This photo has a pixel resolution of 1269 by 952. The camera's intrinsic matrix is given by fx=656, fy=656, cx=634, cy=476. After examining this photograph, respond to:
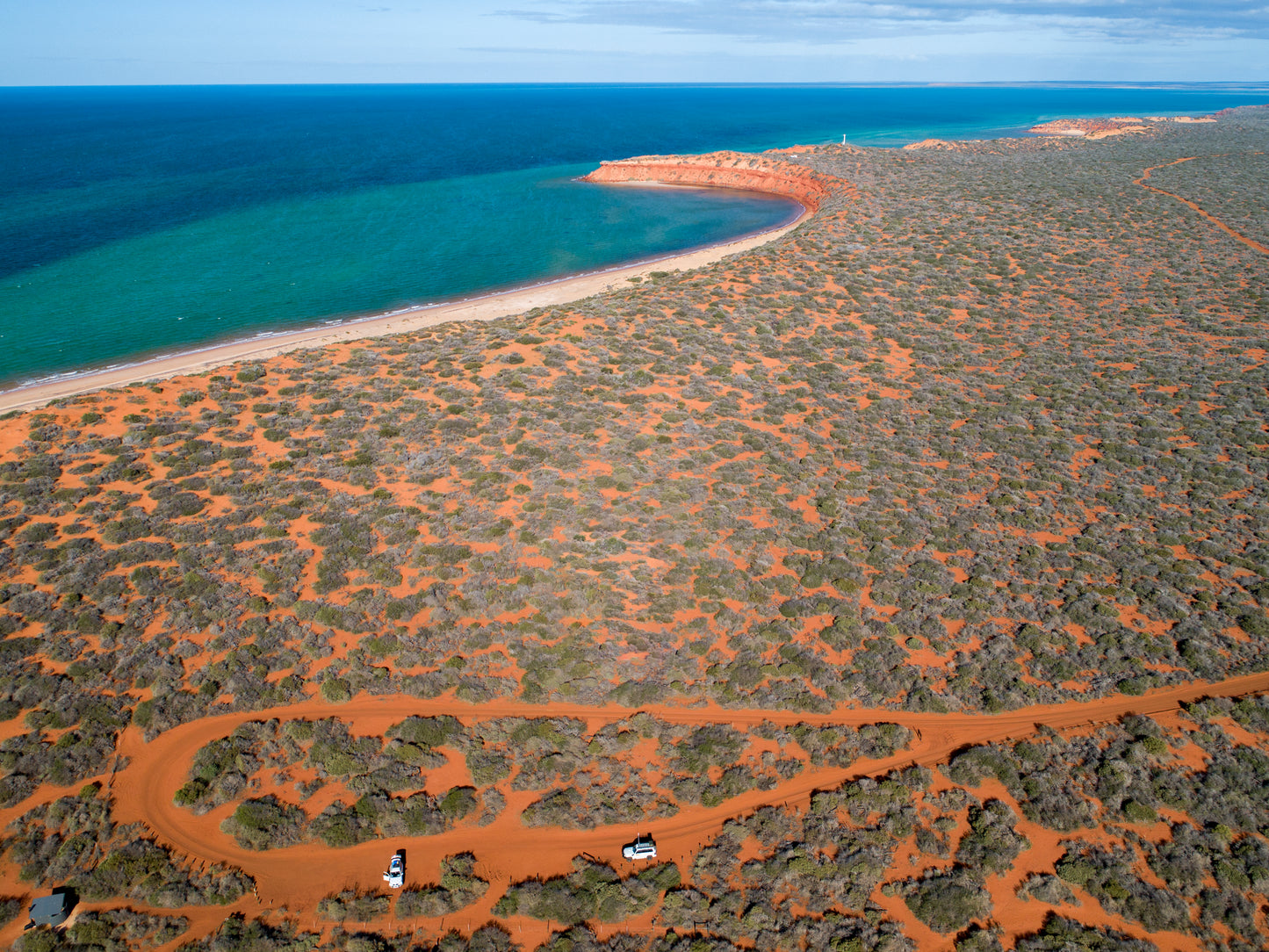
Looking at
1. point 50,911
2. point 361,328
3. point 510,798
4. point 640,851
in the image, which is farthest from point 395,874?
point 361,328

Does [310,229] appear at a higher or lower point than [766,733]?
higher

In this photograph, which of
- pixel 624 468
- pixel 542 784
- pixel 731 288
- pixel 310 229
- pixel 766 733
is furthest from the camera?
pixel 310 229

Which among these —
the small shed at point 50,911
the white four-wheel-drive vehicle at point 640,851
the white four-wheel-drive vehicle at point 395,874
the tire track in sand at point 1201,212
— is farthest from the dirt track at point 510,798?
the tire track in sand at point 1201,212

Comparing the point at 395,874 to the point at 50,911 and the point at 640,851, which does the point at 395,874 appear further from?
the point at 50,911

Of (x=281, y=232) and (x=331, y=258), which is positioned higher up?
(x=281, y=232)

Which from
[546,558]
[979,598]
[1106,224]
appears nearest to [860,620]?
[979,598]

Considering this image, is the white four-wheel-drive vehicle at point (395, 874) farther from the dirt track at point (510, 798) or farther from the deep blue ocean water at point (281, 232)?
the deep blue ocean water at point (281, 232)

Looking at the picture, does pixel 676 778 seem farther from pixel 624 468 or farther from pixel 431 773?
pixel 624 468
